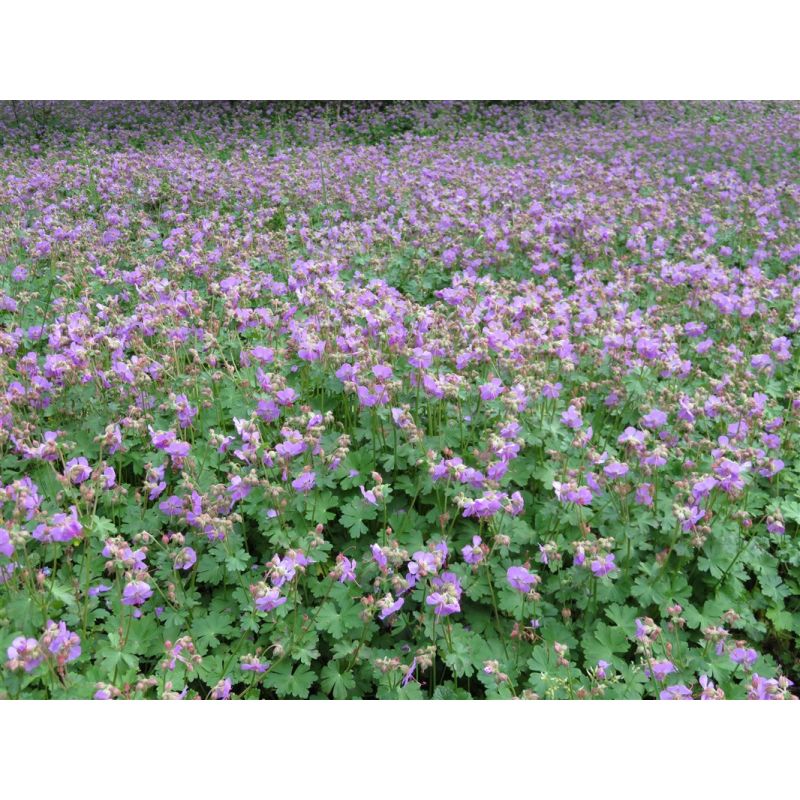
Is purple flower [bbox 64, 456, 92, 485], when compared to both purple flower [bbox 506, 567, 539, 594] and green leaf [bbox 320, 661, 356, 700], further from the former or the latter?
purple flower [bbox 506, 567, 539, 594]

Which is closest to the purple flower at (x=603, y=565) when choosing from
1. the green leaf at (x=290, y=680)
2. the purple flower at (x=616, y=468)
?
the purple flower at (x=616, y=468)

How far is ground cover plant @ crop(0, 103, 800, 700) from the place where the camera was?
7.81 ft

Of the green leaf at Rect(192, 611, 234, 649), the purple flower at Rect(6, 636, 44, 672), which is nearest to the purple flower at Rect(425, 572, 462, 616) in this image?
the green leaf at Rect(192, 611, 234, 649)

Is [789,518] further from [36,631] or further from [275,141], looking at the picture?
[275,141]

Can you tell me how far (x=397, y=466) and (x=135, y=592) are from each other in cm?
109

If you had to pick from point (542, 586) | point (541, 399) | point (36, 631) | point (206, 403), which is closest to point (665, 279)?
point (541, 399)

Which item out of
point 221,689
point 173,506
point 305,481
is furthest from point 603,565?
point 173,506

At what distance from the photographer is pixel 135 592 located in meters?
2.24

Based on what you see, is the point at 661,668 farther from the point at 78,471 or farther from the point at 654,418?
the point at 78,471

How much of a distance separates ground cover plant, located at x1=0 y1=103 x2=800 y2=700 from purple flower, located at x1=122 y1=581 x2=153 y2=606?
0.01 metres

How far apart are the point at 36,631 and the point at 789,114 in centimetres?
959

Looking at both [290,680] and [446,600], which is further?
[290,680]

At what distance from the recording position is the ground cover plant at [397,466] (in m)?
2.38

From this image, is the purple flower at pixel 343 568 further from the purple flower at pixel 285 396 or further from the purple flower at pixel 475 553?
the purple flower at pixel 285 396
